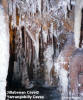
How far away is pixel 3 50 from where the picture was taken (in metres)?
1.68

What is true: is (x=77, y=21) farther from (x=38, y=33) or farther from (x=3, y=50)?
(x=3, y=50)

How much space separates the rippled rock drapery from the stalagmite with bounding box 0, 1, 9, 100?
0.22ft

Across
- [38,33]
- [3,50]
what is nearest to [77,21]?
[38,33]

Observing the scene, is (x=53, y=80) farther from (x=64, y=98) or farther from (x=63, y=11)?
(x=63, y=11)

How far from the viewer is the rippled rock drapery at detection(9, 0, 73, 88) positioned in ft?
5.34

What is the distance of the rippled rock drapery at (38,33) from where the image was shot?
1628 mm

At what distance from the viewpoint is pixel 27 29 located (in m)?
1.66

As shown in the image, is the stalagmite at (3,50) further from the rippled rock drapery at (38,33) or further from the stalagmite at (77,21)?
the stalagmite at (77,21)

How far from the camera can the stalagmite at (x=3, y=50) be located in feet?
5.46

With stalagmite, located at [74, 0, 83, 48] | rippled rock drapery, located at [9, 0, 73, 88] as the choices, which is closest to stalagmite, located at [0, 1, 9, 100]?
rippled rock drapery, located at [9, 0, 73, 88]

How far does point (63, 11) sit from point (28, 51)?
23.4 inches

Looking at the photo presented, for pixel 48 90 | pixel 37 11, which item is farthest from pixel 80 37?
pixel 48 90

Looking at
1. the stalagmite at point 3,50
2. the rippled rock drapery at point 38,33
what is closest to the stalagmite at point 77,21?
the rippled rock drapery at point 38,33

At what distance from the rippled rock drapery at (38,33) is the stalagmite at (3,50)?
7cm
